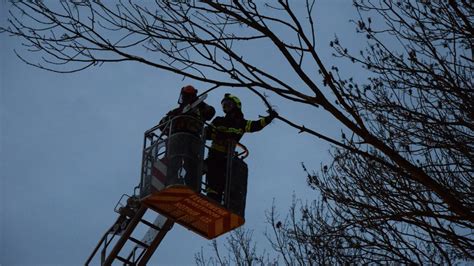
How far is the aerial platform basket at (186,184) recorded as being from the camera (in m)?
8.26

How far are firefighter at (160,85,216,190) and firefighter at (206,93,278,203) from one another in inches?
9.9

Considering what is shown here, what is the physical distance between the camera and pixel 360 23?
25.6ft

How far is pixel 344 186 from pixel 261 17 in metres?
3.18

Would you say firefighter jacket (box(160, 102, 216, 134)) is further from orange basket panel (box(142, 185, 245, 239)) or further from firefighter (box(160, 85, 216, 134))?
orange basket panel (box(142, 185, 245, 239))

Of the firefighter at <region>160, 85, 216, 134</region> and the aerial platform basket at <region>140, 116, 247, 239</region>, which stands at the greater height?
the firefighter at <region>160, 85, 216, 134</region>

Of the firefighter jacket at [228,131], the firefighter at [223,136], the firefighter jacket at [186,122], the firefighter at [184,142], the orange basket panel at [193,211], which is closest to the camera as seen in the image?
the firefighter at [184,142]

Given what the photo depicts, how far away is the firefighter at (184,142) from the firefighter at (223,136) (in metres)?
0.25

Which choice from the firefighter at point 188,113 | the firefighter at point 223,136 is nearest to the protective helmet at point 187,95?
the firefighter at point 188,113

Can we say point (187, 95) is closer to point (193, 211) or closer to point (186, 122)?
point (186, 122)

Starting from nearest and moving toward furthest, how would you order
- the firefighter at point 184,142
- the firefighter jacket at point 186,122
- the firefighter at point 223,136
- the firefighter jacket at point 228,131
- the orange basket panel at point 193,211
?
the firefighter at point 184,142 → the orange basket panel at point 193,211 → the firefighter jacket at point 186,122 → the firefighter at point 223,136 → the firefighter jacket at point 228,131

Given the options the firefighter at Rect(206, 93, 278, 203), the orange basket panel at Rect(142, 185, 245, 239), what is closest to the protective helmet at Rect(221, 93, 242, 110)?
the firefighter at Rect(206, 93, 278, 203)

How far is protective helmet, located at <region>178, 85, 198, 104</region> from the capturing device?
29.7ft

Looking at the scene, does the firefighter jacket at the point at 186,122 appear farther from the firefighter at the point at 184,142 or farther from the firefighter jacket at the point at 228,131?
the firefighter jacket at the point at 228,131

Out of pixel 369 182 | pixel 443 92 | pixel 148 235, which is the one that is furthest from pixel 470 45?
pixel 148 235
